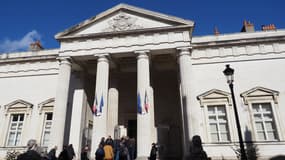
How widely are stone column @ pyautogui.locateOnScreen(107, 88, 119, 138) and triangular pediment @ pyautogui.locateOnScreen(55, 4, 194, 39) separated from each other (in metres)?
4.54

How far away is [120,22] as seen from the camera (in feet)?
53.1

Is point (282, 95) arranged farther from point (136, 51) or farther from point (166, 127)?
point (136, 51)

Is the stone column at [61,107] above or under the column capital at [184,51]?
under

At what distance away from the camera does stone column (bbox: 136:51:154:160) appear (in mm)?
12688

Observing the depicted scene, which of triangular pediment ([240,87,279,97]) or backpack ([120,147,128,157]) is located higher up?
triangular pediment ([240,87,279,97])

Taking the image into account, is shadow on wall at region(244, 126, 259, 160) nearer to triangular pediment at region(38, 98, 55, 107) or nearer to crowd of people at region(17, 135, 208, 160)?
crowd of people at region(17, 135, 208, 160)

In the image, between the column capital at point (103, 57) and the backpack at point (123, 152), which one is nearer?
the backpack at point (123, 152)

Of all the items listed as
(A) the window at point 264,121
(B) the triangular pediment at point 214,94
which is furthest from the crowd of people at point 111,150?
(A) the window at point 264,121

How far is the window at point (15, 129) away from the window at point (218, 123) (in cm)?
1428

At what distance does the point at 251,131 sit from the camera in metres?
14.3

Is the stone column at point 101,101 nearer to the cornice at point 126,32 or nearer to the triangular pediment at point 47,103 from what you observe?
the cornice at point 126,32

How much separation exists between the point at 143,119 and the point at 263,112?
8027mm

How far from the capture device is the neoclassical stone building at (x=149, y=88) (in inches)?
555

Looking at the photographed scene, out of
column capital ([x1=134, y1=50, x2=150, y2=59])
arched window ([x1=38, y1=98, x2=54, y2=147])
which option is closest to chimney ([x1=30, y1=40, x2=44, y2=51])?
arched window ([x1=38, y1=98, x2=54, y2=147])
